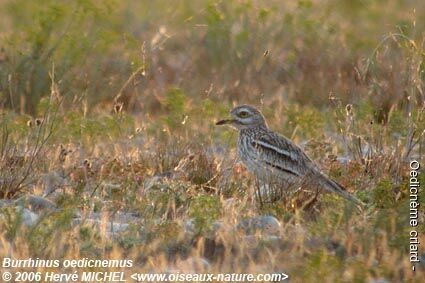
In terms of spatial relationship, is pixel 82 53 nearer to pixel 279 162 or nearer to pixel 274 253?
pixel 279 162

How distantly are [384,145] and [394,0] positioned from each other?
762cm

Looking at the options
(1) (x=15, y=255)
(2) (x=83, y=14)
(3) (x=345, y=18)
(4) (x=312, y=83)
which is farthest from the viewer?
(3) (x=345, y=18)

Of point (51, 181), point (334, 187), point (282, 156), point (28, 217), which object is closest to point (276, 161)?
point (282, 156)

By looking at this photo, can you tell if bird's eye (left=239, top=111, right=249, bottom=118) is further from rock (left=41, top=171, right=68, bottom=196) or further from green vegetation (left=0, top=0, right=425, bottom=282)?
rock (left=41, top=171, right=68, bottom=196)

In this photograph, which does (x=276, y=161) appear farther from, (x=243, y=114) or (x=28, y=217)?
(x=28, y=217)

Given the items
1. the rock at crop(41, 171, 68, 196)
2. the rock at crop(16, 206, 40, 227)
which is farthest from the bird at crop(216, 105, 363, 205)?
the rock at crop(16, 206, 40, 227)

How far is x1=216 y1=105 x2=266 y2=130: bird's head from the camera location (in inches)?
371

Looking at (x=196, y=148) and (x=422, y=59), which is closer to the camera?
(x=422, y=59)

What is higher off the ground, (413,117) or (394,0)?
(394,0)

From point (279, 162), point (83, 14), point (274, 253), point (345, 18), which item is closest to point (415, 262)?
point (274, 253)

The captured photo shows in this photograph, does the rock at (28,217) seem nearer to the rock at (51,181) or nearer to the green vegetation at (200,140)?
the green vegetation at (200,140)

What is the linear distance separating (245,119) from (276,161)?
0.78 m

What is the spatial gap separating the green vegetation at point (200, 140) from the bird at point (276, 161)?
5.8 inches

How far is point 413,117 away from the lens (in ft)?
30.1
